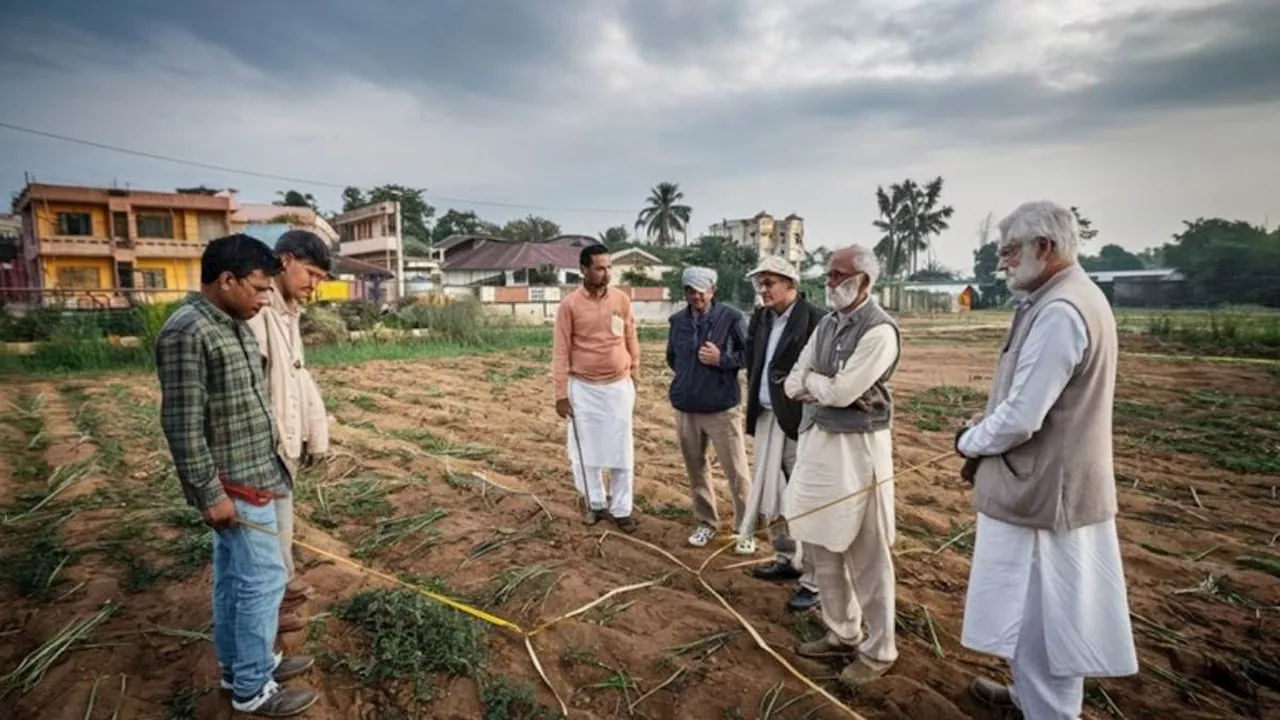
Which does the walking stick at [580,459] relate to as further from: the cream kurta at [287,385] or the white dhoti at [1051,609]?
the white dhoti at [1051,609]

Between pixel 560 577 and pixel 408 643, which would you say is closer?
pixel 408 643

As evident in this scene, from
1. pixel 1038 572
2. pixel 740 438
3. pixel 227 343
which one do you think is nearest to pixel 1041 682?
pixel 1038 572

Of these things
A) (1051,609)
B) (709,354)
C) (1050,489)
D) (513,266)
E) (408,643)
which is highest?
(513,266)

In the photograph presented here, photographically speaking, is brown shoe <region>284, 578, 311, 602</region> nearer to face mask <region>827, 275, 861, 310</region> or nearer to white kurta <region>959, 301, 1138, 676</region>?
face mask <region>827, 275, 861, 310</region>

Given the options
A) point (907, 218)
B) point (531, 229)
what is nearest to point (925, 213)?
point (907, 218)

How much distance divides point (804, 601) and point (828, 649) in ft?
1.41

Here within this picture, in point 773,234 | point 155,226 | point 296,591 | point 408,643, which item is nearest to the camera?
point 408,643

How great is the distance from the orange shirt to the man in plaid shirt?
2174mm

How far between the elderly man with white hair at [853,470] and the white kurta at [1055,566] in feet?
1.69

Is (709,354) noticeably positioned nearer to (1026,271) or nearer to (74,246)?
(1026,271)

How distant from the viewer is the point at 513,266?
121 feet

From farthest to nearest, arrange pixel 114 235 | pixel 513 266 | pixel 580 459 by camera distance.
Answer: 1. pixel 513 266
2. pixel 114 235
3. pixel 580 459

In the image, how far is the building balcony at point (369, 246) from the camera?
36906 mm

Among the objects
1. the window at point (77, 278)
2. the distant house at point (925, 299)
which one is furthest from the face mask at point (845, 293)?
the distant house at point (925, 299)
